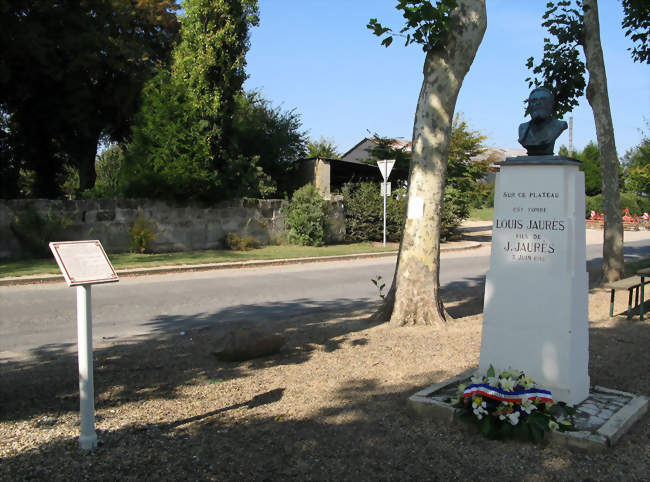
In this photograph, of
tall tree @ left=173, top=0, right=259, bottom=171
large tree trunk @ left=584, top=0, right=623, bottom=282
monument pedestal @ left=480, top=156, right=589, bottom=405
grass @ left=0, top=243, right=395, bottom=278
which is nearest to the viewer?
monument pedestal @ left=480, top=156, right=589, bottom=405

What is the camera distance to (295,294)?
35.9ft

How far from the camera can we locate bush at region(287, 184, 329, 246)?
19844mm

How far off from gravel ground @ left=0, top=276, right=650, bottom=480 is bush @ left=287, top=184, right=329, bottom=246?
12797 millimetres

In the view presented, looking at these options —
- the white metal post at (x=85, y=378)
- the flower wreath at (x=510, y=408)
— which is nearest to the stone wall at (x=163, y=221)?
the white metal post at (x=85, y=378)

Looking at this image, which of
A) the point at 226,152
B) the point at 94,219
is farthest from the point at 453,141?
the point at 94,219

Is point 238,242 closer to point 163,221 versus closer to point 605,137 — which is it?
point 163,221

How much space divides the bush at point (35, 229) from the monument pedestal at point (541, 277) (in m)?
13.0

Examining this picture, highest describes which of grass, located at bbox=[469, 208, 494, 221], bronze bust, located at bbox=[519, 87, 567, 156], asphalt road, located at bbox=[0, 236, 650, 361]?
bronze bust, located at bbox=[519, 87, 567, 156]

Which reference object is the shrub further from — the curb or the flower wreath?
the flower wreath

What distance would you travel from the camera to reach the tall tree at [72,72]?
18.6 metres

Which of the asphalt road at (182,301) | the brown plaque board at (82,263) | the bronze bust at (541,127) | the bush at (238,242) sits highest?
the bronze bust at (541,127)

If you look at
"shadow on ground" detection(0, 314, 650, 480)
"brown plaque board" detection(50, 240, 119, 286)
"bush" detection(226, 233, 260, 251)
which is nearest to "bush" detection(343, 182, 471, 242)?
"bush" detection(226, 233, 260, 251)

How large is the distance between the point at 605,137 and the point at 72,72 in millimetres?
17420

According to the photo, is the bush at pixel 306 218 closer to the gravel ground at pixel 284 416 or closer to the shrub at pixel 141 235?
the shrub at pixel 141 235
